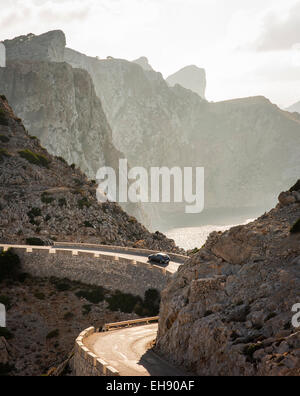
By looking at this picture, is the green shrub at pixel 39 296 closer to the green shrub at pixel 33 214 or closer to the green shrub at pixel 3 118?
the green shrub at pixel 33 214

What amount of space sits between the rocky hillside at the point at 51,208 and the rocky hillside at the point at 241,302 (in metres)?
36.4

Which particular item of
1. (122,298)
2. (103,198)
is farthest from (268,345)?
(103,198)

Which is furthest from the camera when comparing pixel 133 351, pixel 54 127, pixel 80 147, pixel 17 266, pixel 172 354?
pixel 80 147

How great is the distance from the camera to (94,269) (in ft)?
173

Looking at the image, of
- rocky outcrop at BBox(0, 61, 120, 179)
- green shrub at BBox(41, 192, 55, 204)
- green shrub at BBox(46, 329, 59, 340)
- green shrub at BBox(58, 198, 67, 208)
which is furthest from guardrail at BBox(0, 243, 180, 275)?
rocky outcrop at BBox(0, 61, 120, 179)

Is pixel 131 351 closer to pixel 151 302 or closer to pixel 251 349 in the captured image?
pixel 251 349

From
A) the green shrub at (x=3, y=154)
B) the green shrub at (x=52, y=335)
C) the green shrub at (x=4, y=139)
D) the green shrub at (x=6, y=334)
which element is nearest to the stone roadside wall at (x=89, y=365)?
the green shrub at (x=52, y=335)

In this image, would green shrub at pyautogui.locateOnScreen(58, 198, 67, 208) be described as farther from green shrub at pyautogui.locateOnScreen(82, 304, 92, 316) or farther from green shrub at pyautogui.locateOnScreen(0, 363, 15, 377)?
green shrub at pyautogui.locateOnScreen(0, 363, 15, 377)

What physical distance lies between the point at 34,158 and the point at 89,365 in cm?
5828

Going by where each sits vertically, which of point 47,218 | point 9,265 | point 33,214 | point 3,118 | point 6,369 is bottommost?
point 6,369

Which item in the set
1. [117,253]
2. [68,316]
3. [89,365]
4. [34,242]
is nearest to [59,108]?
[34,242]
